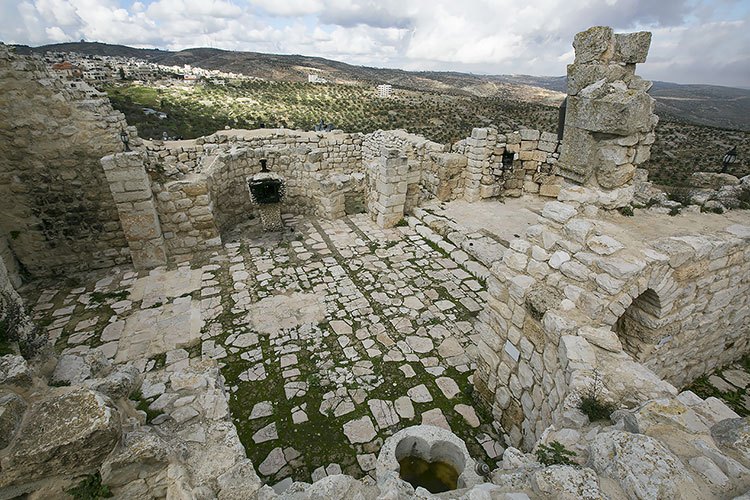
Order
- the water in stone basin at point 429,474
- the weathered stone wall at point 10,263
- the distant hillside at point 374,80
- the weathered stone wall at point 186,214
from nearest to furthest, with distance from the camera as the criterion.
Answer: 1. the water in stone basin at point 429,474
2. the weathered stone wall at point 10,263
3. the weathered stone wall at point 186,214
4. the distant hillside at point 374,80

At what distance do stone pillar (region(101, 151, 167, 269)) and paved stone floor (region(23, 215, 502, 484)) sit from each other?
0.41 metres

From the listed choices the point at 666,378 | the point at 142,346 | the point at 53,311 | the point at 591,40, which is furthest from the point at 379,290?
the point at 53,311

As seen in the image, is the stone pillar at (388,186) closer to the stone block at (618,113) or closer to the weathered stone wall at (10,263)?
the stone block at (618,113)

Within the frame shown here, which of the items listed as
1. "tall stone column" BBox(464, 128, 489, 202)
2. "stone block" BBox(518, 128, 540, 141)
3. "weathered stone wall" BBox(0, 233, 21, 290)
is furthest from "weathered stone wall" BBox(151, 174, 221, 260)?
"stone block" BBox(518, 128, 540, 141)

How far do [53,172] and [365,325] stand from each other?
6.22 metres

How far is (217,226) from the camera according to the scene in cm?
792

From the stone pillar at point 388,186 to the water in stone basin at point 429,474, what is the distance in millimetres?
6058

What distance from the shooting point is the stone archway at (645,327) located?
146 inches

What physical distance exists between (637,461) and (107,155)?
8.35 meters

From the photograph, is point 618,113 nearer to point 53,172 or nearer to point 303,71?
point 53,172

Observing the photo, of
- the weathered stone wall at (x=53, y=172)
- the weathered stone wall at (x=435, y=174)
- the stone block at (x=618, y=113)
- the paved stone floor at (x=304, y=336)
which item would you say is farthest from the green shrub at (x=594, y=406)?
the weathered stone wall at (x=53, y=172)

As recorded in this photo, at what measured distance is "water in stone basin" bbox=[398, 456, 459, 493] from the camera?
3.26 meters

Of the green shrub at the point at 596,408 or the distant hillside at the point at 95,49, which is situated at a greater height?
the distant hillside at the point at 95,49

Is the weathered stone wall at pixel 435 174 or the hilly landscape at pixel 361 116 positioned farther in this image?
the hilly landscape at pixel 361 116
